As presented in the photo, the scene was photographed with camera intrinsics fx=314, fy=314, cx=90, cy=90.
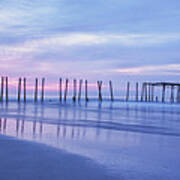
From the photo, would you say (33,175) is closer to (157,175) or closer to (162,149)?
(157,175)

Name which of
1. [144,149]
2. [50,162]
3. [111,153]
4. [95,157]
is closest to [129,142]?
[144,149]

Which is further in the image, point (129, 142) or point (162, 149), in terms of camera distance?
point (129, 142)

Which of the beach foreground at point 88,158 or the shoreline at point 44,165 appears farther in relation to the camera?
the beach foreground at point 88,158

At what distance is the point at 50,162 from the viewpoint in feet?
18.9

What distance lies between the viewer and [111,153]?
271 inches

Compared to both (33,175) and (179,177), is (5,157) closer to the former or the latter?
(33,175)

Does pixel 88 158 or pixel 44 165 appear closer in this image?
pixel 44 165

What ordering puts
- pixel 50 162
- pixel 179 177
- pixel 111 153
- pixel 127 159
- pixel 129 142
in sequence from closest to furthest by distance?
1. pixel 179 177
2. pixel 50 162
3. pixel 127 159
4. pixel 111 153
5. pixel 129 142

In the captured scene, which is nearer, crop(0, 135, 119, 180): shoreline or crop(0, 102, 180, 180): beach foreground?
crop(0, 135, 119, 180): shoreline

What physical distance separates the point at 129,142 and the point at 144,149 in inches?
44.1

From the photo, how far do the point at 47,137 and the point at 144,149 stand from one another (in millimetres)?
2915

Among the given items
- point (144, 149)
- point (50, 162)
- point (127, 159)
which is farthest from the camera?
point (144, 149)

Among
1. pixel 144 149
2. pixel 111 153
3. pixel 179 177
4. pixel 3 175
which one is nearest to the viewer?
pixel 3 175

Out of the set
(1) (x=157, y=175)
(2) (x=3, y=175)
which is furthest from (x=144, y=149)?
(2) (x=3, y=175)
